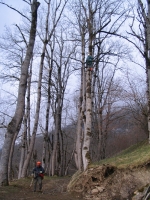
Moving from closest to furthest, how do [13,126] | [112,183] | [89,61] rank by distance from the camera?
[112,183] → [13,126] → [89,61]

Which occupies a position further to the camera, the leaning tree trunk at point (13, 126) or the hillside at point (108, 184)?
the leaning tree trunk at point (13, 126)

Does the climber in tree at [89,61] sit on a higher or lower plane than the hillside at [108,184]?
higher

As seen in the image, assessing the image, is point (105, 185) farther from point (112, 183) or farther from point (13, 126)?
point (13, 126)

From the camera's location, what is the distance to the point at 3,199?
21.4 feet

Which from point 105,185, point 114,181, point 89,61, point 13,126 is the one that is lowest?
point 105,185

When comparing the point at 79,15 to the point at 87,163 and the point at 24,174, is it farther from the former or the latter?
the point at 24,174

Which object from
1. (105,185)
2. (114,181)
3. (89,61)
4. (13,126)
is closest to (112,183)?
(114,181)

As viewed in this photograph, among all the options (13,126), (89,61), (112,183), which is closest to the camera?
(112,183)

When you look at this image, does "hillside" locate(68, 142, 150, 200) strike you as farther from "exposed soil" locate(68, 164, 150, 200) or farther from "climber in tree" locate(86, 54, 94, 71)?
"climber in tree" locate(86, 54, 94, 71)

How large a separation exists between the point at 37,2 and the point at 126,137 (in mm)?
26292

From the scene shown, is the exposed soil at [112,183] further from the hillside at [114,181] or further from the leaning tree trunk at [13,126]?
the leaning tree trunk at [13,126]

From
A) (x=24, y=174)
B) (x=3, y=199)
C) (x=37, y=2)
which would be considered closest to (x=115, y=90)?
(x=24, y=174)

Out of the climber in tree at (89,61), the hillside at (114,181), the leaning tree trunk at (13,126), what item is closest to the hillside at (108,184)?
the hillside at (114,181)

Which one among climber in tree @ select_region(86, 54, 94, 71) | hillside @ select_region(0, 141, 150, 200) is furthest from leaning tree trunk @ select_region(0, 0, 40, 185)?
climber in tree @ select_region(86, 54, 94, 71)
